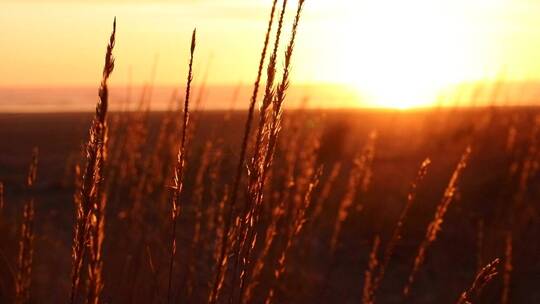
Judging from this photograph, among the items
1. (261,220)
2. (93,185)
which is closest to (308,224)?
(261,220)

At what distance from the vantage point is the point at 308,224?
4926 millimetres

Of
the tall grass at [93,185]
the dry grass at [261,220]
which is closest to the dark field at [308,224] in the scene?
the dry grass at [261,220]

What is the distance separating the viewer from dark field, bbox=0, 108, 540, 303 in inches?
157

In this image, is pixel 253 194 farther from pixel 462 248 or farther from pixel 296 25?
pixel 462 248

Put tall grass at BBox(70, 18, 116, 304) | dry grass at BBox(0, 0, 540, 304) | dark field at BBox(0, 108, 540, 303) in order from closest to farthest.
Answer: tall grass at BBox(70, 18, 116, 304)
dry grass at BBox(0, 0, 540, 304)
dark field at BBox(0, 108, 540, 303)

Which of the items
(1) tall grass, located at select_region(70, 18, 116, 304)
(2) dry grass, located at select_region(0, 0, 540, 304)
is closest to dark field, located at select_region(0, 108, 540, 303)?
(2) dry grass, located at select_region(0, 0, 540, 304)

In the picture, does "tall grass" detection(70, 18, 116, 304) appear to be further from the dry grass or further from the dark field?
the dark field

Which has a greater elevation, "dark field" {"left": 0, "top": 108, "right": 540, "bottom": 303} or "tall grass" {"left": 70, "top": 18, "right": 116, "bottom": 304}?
"tall grass" {"left": 70, "top": 18, "right": 116, "bottom": 304}

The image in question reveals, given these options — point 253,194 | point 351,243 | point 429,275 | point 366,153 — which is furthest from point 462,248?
point 253,194

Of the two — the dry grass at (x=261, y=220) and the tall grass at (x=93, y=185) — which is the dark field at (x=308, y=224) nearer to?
the dry grass at (x=261, y=220)

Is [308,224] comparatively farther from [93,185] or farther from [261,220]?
[93,185]

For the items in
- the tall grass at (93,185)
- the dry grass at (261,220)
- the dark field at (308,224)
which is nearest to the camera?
the tall grass at (93,185)

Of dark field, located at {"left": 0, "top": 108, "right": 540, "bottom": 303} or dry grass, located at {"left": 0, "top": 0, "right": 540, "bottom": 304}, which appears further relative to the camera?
dark field, located at {"left": 0, "top": 108, "right": 540, "bottom": 303}

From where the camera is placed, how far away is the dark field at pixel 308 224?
398 cm
